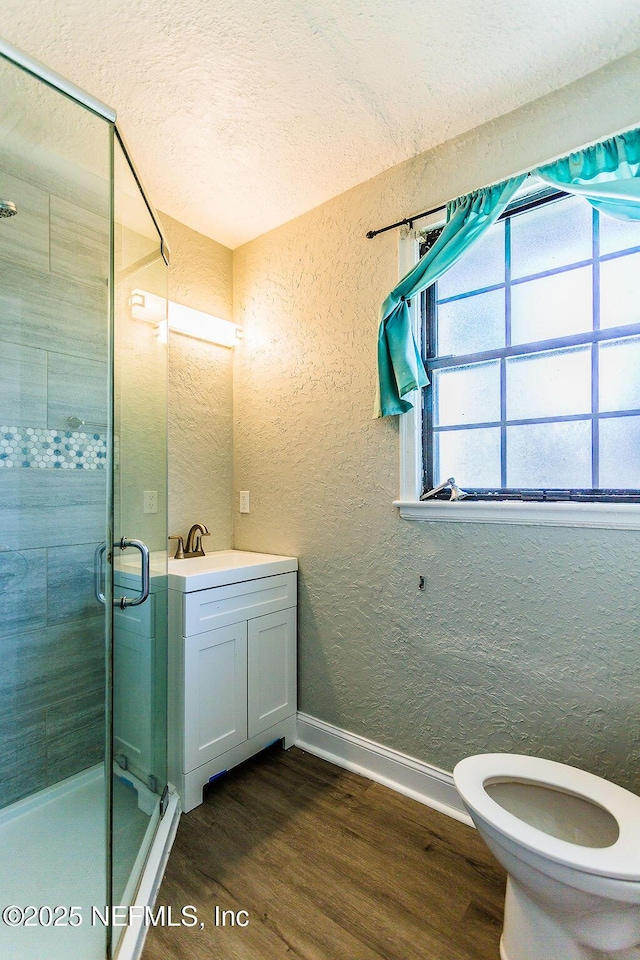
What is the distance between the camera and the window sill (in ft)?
4.66

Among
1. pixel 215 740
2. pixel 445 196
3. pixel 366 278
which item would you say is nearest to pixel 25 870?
pixel 215 740

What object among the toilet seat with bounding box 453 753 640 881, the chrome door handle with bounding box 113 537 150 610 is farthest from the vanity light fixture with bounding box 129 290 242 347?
the toilet seat with bounding box 453 753 640 881

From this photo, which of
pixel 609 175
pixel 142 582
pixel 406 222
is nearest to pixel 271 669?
pixel 142 582

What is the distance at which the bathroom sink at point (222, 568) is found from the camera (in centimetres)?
177

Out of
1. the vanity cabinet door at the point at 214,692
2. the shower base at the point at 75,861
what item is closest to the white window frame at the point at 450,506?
the vanity cabinet door at the point at 214,692

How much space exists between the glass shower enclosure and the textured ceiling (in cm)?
24

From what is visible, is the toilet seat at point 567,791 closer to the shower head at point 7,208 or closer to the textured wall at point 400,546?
the textured wall at point 400,546

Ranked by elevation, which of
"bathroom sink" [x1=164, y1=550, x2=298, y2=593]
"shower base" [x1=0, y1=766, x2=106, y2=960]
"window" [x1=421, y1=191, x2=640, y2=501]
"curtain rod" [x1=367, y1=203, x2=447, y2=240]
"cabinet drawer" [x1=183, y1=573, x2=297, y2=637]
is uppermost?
"curtain rod" [x1=367, y1=203, x2=447, y2=240]

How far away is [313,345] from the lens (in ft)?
7.25

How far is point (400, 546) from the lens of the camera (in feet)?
6.23

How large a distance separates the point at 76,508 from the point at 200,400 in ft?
2.80

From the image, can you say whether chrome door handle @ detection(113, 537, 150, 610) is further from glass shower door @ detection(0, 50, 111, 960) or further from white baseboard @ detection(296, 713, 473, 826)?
white baseboard @ detection(296, 713, 473, 826)

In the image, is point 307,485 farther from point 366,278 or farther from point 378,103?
point 378,103

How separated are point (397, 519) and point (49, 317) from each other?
1.56 m
